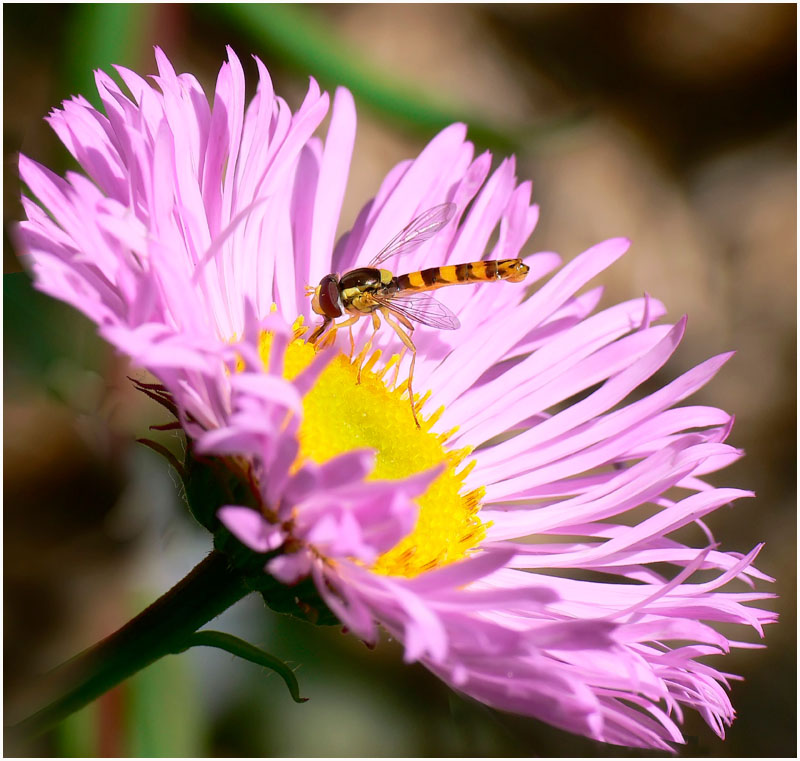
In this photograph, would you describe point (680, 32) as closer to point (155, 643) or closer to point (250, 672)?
point (250, 672)

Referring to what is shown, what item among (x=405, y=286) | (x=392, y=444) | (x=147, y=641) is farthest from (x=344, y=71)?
(x=147, y=641)

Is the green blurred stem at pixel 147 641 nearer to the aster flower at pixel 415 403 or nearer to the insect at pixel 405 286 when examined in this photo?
the aster flower at pixel 415 403

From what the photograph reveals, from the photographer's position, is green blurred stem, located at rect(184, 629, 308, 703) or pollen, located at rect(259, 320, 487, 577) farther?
pollen, located at rect(259, 320, 487, 577)

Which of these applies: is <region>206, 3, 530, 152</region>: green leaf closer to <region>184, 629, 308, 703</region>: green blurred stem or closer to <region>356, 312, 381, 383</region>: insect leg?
<region>356, 312, 381, 383</region>: insect leg

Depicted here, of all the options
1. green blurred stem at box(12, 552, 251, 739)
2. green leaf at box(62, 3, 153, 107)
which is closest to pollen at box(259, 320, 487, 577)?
green blurred stem at box(12, 552, 251, 739)

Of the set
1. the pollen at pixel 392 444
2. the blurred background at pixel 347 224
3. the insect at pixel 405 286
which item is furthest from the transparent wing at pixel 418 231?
the blurred background at pixel 347 224

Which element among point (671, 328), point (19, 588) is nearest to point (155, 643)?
point (671, 328)

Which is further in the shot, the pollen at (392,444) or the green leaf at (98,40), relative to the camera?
the green leaf at (98,40)
